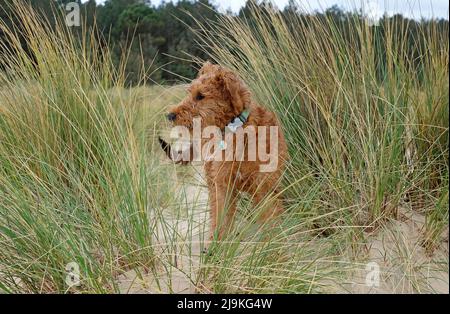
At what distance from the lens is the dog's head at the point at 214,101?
3574 millimetres

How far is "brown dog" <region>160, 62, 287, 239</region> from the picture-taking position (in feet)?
11.3

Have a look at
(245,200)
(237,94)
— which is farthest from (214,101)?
(245,200)

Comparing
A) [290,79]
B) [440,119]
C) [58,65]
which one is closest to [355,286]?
[440,119]

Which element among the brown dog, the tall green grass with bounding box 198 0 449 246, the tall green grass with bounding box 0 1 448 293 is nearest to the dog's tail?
the tall green grass with bounding box 0 1 448 293

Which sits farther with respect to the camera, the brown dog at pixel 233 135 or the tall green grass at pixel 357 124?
the brown dog at pixel 233 135

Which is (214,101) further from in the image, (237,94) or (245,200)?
(245,200)

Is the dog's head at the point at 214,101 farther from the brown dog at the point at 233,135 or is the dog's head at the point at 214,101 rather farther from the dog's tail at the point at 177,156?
the dog's tail at the point at 177,156

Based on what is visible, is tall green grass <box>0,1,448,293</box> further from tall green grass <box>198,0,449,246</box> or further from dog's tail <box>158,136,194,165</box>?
dog's tail <box>158,136,194,165</box>

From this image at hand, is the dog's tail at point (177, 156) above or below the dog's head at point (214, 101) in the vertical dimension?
below

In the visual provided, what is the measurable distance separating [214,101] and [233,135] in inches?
11.7

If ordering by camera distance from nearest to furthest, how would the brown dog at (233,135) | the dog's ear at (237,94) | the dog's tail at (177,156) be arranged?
1. the brown dog at (233,135)
2. the dog's ear at (237,94)
3. the dog's tail at (177,156)

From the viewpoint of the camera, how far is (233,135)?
353 cm

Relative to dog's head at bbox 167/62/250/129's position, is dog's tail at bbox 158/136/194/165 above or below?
below

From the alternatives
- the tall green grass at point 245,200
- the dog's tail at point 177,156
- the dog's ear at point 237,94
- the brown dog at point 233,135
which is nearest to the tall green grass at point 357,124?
the tall green grass at point 245,200
